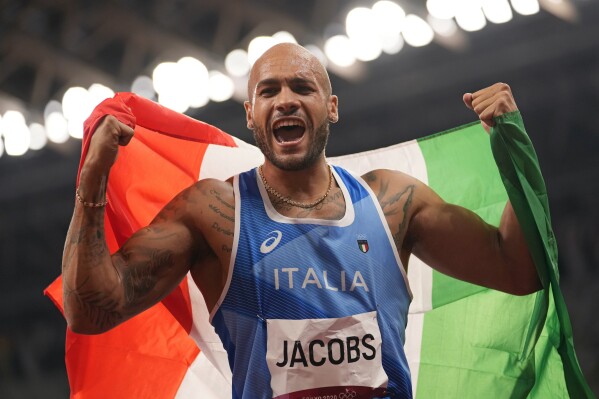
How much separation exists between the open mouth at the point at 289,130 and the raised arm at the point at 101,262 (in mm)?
384

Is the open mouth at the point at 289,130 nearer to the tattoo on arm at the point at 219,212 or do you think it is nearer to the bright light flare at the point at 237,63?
the tattoo on arm at the point at 219,212

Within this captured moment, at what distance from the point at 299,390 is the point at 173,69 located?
4756 mm

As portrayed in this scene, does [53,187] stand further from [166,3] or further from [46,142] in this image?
[166,3]

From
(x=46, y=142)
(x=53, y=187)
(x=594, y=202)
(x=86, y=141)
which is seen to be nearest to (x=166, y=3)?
(x=46, y=142)

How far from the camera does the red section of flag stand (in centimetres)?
239

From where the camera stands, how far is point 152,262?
194 cm

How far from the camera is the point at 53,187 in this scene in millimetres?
7930

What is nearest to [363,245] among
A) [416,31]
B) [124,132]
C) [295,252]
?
[295,252]

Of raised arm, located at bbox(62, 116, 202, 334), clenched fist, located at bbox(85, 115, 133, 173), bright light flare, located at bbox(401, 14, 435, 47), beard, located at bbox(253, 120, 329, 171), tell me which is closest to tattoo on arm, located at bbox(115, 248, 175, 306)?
raised arm, located at bbox(62, 116, 202, 334)

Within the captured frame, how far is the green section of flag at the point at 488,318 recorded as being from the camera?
6.69ft

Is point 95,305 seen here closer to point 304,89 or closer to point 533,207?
point 304,89

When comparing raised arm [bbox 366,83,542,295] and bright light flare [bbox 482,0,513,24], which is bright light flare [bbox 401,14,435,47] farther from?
raised arm [bbox 366,83,542,295]

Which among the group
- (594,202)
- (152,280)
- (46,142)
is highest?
(46,142)

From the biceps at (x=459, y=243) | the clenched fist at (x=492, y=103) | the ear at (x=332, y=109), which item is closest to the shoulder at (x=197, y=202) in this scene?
the ear at (x=332, y=109)
